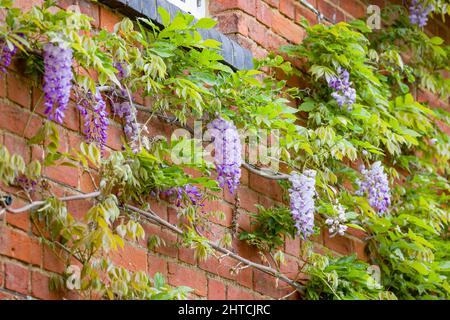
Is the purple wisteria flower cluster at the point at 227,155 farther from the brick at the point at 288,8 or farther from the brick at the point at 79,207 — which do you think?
the brick at the point at 288,8

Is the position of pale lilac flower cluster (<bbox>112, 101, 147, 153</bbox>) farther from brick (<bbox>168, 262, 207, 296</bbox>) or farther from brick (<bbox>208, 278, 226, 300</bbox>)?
brick (<bbox>208, 278, 226, 300</bbox>)

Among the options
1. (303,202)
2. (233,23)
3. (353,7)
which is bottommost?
(303,202)

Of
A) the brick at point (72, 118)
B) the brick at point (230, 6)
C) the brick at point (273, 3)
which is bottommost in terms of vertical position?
the brick at point (72, 118)

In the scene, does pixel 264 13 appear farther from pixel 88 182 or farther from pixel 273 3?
pixel 88 182

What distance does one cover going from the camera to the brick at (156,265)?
3908 mm

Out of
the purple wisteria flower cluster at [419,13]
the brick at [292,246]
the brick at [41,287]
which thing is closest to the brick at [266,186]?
the brick at [292,246]

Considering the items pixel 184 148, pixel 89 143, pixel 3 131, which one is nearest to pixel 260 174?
pixel 184 148

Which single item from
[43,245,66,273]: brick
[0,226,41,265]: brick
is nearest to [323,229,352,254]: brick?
[43,245,66,273]: brick

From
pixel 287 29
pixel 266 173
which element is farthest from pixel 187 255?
pixel 287 29

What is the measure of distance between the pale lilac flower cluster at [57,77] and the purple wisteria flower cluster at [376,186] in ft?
5.58

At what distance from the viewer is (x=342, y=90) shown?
481 centimetres

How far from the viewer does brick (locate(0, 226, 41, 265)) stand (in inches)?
134

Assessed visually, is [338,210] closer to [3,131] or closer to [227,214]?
[227,214]

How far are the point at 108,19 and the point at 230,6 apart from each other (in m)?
0.76
